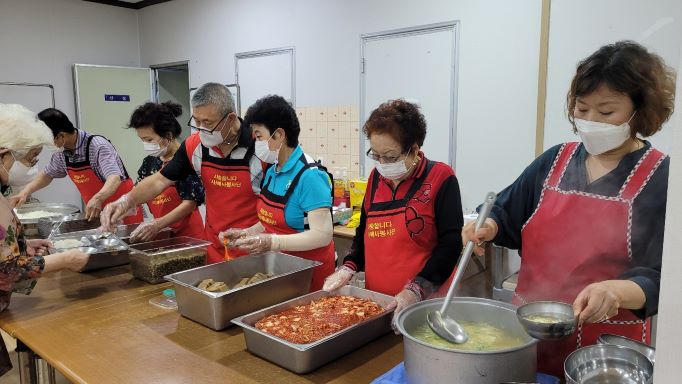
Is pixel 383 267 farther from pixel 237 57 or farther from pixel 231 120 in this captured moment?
pixel 237 57

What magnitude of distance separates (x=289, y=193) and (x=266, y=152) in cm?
23

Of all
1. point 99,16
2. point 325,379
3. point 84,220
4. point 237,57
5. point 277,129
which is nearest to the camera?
point 325,379

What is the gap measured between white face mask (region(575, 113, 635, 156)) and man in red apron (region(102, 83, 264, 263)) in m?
1.53

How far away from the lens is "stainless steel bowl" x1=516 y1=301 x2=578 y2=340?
1.04 meters

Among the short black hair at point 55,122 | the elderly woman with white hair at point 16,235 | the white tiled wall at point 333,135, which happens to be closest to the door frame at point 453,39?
the white tiled wall at point 333,135

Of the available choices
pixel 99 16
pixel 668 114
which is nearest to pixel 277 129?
pixel 668 114

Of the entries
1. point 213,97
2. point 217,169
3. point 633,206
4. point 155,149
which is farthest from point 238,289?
point 155,149

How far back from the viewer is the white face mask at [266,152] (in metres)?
2.24

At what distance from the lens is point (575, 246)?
4.64 feet

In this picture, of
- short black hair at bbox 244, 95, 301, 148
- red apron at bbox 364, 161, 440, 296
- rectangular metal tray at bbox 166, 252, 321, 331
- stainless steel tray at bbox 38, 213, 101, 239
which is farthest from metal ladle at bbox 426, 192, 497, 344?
stainless steel tray at bbox 38, 213, 101, 239

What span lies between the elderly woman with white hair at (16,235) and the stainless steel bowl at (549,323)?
187 cm

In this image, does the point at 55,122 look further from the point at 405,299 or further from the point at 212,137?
the point at 405,299

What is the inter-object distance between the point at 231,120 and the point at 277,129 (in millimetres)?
343

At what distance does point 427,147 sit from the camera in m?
4.15
